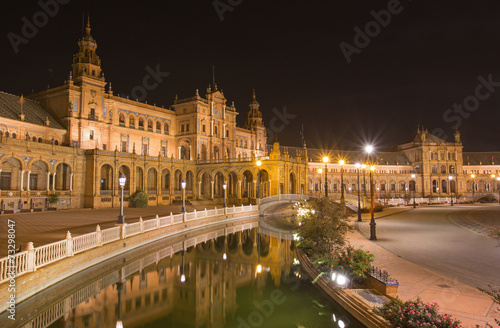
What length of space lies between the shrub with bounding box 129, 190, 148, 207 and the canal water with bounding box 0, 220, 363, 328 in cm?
2400

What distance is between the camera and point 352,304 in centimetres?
1028

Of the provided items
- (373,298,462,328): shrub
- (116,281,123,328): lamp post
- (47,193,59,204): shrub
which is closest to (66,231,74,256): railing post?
(116,281,123,328): lamp post

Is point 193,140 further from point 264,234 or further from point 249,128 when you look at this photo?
point 264,234

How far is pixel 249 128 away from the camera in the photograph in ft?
267

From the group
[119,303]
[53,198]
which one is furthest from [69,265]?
[53,198]

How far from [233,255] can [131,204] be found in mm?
26587

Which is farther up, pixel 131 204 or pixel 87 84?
pixel 87 84

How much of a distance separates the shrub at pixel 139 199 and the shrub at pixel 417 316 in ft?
125

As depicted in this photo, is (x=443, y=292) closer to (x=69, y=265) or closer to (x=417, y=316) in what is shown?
(x=417, y=316)

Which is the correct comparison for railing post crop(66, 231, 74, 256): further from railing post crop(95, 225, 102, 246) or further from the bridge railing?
railing post crop(95, 225, 102, 246)

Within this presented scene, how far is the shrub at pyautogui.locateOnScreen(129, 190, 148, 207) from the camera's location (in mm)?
42281

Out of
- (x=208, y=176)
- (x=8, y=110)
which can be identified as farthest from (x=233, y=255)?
(x=208, y=176)

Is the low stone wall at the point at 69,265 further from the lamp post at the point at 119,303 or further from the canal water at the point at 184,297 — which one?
the lamp post at the point at 119,303

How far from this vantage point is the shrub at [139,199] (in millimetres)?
42281
